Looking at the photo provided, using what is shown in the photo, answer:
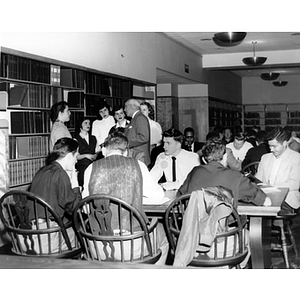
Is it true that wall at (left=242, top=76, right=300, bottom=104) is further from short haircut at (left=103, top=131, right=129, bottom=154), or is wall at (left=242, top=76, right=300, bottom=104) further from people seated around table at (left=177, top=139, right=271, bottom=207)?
short haircut at (left=103, top=131, right=129, bottom=154)

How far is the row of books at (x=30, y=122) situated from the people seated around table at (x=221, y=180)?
94.1 inches

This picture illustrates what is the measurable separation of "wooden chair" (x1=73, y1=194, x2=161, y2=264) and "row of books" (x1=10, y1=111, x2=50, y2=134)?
220cm

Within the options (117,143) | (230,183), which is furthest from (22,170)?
(230,183)

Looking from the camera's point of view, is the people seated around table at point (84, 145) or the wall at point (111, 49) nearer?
the wall at point (111, 49)

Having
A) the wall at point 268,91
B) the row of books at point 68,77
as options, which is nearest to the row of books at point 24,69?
the row of books at point 68,77

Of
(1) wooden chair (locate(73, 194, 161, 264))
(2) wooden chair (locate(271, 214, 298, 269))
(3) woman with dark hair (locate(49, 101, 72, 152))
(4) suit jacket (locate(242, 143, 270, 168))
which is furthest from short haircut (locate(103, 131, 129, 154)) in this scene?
(4) suit jacket (locate(242, 143, 270, 168))

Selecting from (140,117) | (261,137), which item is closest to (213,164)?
(140,117)

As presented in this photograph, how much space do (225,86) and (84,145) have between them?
8425mm

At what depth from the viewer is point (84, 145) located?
6.21 m

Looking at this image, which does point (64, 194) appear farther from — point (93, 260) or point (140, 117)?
point (140, 117)

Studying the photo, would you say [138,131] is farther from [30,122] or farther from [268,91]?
[268,91]

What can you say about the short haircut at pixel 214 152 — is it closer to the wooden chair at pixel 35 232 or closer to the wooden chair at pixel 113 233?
the wooden chair at pixel 113 233

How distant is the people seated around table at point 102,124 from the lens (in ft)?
21.5
